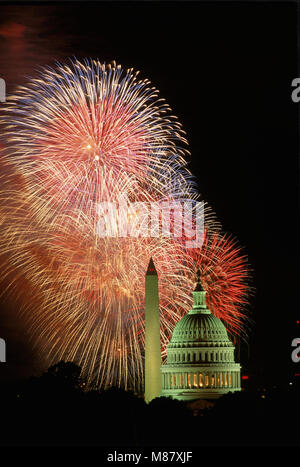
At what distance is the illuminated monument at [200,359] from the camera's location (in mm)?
189875

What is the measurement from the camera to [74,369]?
167m

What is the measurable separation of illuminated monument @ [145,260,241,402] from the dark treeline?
33.3 meters

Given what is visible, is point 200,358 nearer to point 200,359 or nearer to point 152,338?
point 200,359

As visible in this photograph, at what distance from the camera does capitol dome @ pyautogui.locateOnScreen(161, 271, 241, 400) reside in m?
190

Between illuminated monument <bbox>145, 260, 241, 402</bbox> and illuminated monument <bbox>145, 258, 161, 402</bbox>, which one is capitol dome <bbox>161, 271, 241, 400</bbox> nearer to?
illuminated monument <bbox>145, 260, 241, 402</bbox>

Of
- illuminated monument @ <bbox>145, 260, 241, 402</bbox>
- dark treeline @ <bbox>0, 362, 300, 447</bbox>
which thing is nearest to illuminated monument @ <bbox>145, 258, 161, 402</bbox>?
dark treeline @ <bbox>0, 362, 300, 447</bbox>

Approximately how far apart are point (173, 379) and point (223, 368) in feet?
21.8

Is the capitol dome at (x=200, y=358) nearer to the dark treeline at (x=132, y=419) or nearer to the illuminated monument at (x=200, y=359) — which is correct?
the illuminated monument at (x=200, y=359)
